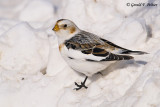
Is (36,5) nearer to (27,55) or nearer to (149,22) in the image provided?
(27,55)

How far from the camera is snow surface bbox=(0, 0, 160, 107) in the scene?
3797 millimetres

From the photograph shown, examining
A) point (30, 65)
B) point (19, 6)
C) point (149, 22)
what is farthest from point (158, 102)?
point (19, 6)

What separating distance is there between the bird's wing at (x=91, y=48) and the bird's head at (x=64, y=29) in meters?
0.14

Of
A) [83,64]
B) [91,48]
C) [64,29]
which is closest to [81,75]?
[83,64]

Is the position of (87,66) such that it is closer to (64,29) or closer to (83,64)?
(83,64)

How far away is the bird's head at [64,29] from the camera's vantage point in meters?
4.59

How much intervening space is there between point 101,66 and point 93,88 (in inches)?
11.3

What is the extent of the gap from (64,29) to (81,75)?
2.21ft

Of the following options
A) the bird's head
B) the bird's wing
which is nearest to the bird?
the bird's wing

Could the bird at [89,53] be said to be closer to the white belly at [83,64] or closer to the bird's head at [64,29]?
the white belly at [83,64]

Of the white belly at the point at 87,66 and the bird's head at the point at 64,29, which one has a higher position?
the bird's head at the point at 64,29

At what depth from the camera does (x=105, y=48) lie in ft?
13.7

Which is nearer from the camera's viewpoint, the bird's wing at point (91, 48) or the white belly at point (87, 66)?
the bird's wing at point (91, 48)

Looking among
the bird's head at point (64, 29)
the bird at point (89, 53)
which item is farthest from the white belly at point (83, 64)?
the bird's head at point (64, 29)
